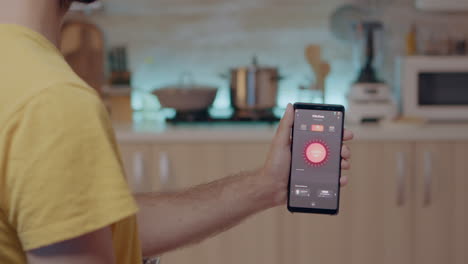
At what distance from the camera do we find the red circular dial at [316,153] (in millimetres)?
1092

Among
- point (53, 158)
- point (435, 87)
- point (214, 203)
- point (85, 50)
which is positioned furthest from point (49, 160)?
point (85, 50)

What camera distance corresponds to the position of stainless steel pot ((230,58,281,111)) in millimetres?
2572

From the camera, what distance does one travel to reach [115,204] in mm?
477

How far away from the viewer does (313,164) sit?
1.10 meters

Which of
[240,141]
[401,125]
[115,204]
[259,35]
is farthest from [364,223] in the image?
[115,204]

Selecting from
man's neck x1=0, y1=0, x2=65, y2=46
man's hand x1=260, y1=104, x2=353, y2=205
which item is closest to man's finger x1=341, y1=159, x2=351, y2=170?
man's hand x1=260, y1=104, x2=353, y2=205

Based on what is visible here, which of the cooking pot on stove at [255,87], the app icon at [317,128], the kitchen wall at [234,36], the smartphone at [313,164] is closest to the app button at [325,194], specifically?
the smartphone at [313,164]

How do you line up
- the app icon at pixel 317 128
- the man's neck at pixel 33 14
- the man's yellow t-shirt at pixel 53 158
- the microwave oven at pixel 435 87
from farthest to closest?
the microwave oven at pixel 435 87 → the app icon at pixel 317 128 → the man's neck at pixel 33 14 → the man's yellow t-shirt at pixel 53 158

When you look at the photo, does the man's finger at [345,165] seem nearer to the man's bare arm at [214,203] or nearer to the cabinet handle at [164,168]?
the man's bare arm at [214,203]

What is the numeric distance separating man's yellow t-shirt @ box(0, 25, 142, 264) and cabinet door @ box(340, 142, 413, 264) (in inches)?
75.4

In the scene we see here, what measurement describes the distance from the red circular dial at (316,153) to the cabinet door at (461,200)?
1.38 metres

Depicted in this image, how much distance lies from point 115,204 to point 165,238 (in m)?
0.53

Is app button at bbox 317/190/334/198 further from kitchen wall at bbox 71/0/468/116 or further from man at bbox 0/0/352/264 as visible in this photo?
kitchen wall at bbox 71/0/468/116

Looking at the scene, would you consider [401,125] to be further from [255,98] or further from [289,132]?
[289,132]
